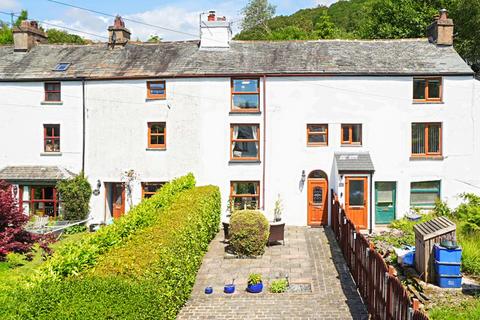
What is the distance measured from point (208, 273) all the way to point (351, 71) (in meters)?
12.4

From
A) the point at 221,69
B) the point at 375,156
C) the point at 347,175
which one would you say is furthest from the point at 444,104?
the point at 221,69

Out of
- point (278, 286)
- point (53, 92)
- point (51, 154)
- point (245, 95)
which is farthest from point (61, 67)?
point (278, 286)

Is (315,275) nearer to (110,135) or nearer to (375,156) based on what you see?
(375,156)

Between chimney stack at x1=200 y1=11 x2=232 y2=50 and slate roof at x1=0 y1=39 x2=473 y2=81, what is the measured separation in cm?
34

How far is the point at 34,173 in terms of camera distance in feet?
75.3

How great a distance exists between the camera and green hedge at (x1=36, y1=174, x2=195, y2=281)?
323 inches

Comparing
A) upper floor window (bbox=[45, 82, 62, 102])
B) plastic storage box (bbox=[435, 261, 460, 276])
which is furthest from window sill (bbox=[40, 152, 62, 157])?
plastic storage box (bbox=[435, 261, 460, 276])

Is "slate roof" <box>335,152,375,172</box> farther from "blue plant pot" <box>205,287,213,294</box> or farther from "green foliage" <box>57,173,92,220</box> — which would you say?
"green foliage" <box>57,173,92,220</box>

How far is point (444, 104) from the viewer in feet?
71.2

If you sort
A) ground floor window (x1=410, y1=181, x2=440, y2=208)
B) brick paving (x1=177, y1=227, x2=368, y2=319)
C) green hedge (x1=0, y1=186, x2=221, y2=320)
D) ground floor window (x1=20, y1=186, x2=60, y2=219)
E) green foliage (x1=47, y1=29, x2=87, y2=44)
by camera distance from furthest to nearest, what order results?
green foliage (x1=47, y1=29, x2=87, y2=44) < ground floor window (x1=20, y1=186, x2=60, y2=219) < ground floor window (x1=410, y1=181, x2=440, y2=208) < brick paving (x1=177, y1=227, x2=368, y2=319) < green hedge (x1=0, y1=186, x2=221, y2=320)

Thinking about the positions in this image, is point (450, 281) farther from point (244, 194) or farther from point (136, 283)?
point (244, 194)

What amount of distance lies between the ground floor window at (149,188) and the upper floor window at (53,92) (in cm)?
639

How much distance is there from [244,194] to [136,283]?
14523 mm

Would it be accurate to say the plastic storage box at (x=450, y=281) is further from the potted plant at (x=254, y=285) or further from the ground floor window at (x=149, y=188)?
the ground floor window at (x=149, y=188)
